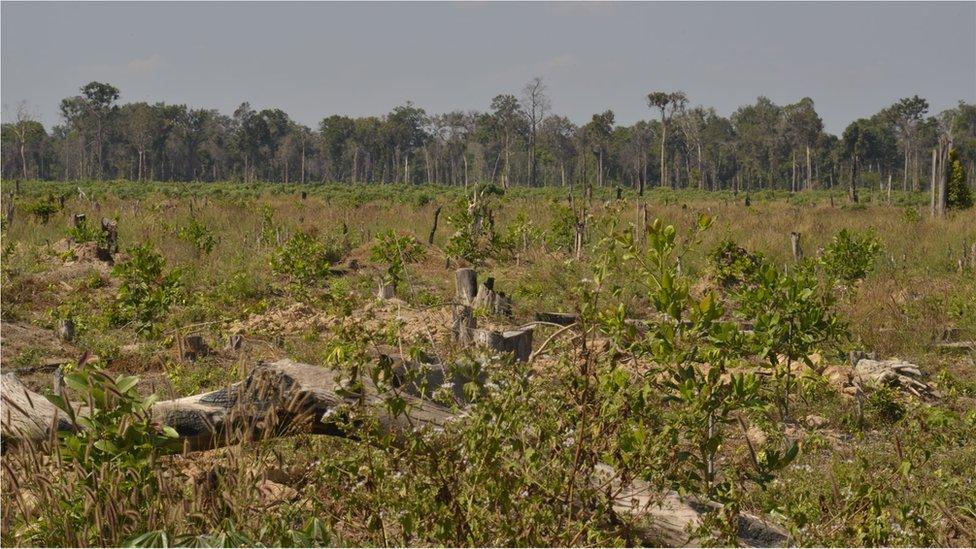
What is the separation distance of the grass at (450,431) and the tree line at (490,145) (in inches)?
2155

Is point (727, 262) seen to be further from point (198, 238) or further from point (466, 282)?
point (198, 238)

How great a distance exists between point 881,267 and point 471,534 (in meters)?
11.2

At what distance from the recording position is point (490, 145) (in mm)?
82562

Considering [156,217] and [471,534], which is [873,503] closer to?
[471,534]

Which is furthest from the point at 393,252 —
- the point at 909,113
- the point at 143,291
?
the point at 909,113

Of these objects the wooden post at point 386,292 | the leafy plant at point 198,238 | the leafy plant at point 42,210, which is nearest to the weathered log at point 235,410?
the wooden post at point 386,292

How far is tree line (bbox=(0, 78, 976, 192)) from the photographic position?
70.8m

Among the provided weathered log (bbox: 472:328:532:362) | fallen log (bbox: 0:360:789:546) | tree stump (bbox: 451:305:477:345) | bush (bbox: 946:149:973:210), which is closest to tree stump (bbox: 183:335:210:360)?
tree stump (bbox: 451:305:477:345)

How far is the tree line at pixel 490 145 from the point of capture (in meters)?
70.8

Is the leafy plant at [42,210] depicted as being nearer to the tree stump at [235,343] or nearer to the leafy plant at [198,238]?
the leafy plant at [198,238]

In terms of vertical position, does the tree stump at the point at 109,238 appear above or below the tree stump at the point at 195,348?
above

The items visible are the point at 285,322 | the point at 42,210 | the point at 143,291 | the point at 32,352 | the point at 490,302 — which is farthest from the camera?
the point at 42,210

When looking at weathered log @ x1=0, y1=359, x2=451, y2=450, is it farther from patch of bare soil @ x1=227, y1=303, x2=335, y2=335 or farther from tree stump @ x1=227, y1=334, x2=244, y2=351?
patch of bare soil @ x1=227, y1=303, x2=335, y2=335

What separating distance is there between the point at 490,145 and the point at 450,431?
80.5 m
